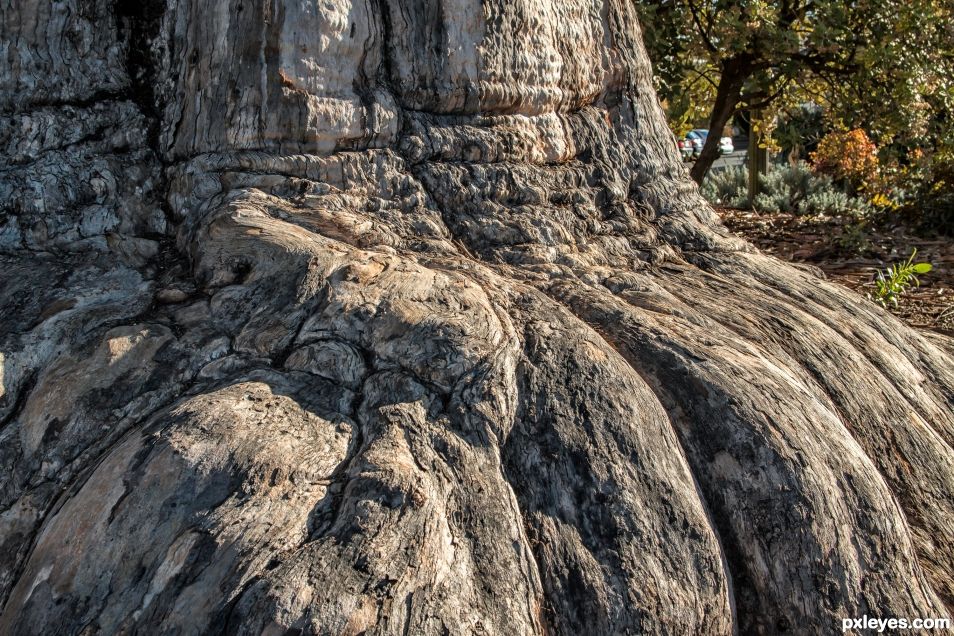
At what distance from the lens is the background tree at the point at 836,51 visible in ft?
20.4

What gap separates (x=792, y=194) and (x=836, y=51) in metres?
3.78

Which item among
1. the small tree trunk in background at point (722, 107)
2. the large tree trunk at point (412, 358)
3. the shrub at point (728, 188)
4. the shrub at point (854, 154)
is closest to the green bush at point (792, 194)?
the shrub at point (728, 188)

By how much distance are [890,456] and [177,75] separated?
9.13 feet

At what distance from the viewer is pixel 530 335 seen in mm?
2318

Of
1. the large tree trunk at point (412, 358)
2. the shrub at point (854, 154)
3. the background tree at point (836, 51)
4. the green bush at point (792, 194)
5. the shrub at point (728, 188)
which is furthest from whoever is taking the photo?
the shrub at point (728, 188)

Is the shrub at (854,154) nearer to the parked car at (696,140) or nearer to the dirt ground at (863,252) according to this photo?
the dirt ground at (863,252)

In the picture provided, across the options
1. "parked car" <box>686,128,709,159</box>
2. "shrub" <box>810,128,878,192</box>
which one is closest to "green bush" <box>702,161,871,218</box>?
"shrub" <box>810,128,878,192</box>

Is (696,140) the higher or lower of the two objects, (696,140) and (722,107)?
the lower

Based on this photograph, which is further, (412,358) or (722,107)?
(722,107)

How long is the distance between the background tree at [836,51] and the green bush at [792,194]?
197cm

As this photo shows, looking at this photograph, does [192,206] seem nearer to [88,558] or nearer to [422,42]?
[422,42]

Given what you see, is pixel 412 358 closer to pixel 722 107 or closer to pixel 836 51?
pixel 836 51

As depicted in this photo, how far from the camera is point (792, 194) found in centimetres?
1038

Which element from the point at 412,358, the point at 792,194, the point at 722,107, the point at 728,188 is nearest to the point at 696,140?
the point at 728,188
